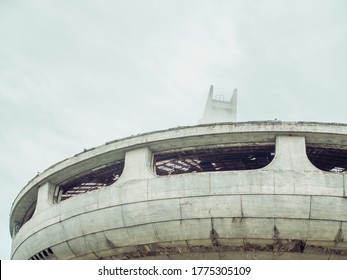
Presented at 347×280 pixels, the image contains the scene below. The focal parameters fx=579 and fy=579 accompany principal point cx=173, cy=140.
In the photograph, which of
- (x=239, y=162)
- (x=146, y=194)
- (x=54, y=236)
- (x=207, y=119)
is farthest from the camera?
(x=207, y=119)

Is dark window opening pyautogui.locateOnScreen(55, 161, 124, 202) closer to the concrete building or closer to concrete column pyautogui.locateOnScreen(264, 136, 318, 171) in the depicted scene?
the concrete building

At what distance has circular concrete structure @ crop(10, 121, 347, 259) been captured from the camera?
13875mm

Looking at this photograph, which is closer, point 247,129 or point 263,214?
point 263,214

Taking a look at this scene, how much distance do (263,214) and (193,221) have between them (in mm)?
1734

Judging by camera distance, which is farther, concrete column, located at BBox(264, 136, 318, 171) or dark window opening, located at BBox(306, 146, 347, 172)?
dark window opening, located at BBox(306, 146, 347, 172)

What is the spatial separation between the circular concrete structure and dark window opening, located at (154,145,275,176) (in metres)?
0.06

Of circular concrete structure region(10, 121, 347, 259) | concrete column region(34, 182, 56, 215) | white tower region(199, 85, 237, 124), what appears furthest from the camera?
white tower region(199, 85, 237, 124)

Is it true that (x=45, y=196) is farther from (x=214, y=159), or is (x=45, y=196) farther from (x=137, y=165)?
(x=214, y=159)

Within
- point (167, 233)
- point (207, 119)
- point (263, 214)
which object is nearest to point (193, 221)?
point (167, 233)

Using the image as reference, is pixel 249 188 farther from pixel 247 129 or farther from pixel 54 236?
pixel 54 236

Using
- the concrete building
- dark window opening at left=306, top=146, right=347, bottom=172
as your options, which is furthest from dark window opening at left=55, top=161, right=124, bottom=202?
dark window opening at left=306, top=146, right=347, bottom=172

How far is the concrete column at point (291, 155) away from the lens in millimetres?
14291

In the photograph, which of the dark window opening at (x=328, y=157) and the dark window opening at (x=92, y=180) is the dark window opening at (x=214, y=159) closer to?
the dark window opening at (x=328, y=157)

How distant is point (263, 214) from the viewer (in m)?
13.8
